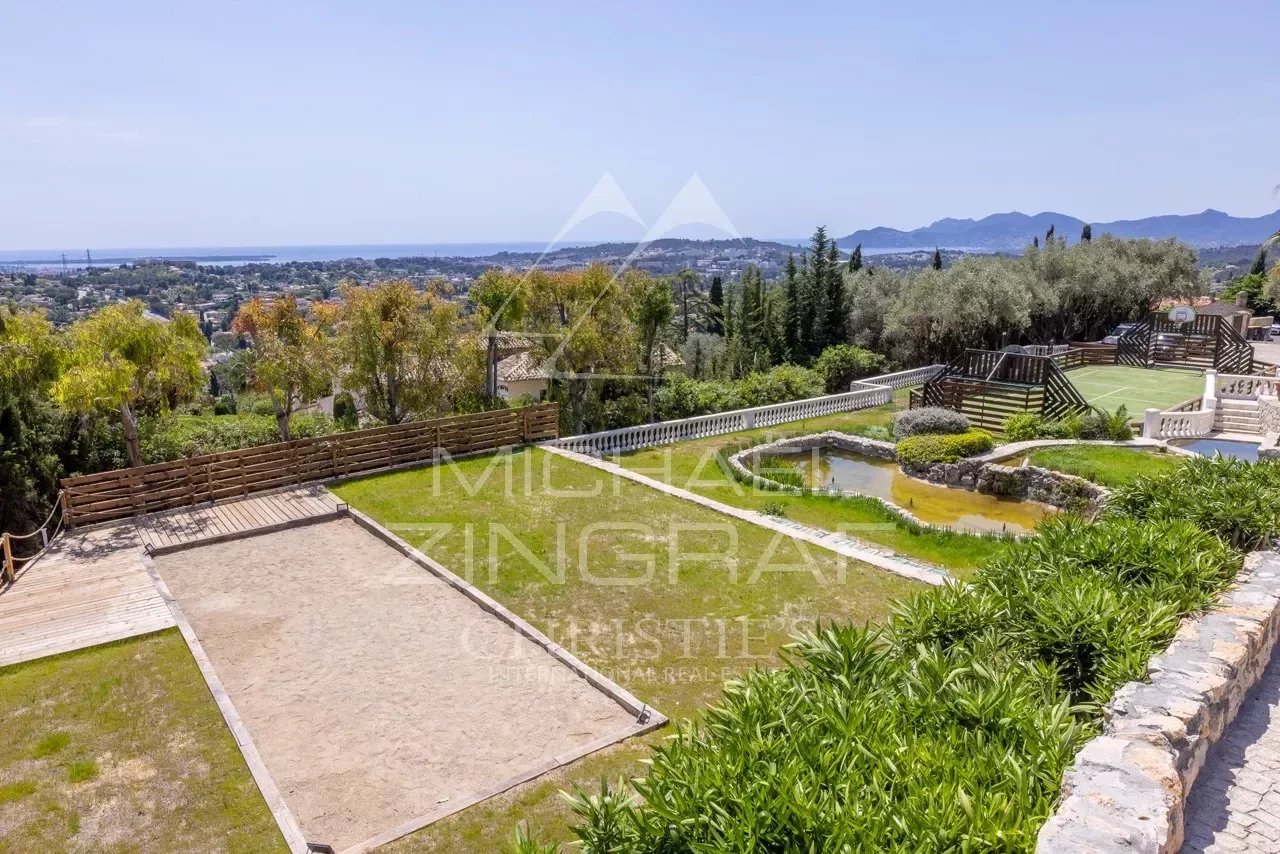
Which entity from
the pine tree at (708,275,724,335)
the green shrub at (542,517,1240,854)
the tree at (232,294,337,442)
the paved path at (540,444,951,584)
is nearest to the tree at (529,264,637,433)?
the paved path at (540,444,951,584)

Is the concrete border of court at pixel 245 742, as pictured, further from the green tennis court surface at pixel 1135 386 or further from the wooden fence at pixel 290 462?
the green tennis court surface at pixel 1135 386

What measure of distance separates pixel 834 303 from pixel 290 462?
24731 millimetres

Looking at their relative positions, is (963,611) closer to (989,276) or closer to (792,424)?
(792,424)

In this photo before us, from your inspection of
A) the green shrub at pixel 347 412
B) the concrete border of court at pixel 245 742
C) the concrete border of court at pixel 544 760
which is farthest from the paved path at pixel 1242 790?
the green shrub at pixel 347 412

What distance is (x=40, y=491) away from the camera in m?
12.8

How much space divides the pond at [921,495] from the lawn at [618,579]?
421cm

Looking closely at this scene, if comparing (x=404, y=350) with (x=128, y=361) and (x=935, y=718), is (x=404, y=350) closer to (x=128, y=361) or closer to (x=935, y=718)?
(x=128, y=361)

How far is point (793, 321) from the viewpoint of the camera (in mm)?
33781

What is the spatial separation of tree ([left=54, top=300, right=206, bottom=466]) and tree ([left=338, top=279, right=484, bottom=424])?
301cm

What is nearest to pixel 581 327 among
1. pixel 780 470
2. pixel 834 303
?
pixel 780 470

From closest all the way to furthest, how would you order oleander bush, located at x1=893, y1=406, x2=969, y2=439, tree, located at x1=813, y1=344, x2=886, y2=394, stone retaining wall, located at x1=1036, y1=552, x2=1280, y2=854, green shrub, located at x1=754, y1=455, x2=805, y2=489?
stone retaining wall, located at x1=1036, y1=552, x2=1280, y2=854 → green shrub, located at x1=754, y1=455, x2=805, y2=489 → oleander bush, located at x1=893, y1=406, x2=969, y2=439 → tree, located at x1=813, y1=344, x2=886, y2=394

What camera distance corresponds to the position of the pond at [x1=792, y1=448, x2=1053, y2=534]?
14289mm

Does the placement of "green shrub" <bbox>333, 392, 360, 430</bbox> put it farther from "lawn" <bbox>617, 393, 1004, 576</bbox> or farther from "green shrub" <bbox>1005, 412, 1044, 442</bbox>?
"green shrub" <bbox>1005, 412, 1044, 442</bbox>

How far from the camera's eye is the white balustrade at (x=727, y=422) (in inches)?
713
